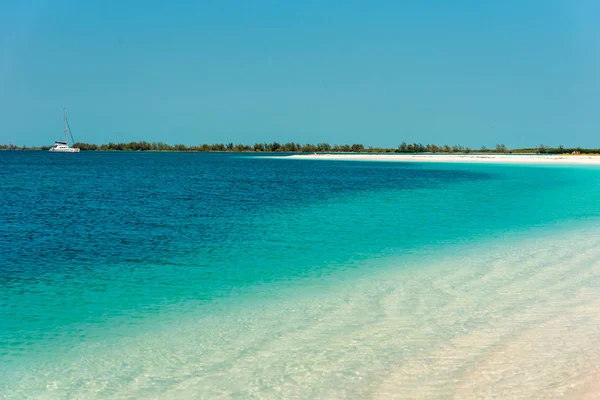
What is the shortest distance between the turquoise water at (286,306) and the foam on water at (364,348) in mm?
28

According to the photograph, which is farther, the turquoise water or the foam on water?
the turquoise water

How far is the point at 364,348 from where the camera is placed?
6.20 m

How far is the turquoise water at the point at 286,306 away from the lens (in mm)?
5461

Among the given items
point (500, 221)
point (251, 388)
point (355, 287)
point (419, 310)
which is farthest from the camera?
point (500, 221)

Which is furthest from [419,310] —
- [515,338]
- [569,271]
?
[569,271]

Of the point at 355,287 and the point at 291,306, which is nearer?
the point at 291,306

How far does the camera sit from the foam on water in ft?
17.1

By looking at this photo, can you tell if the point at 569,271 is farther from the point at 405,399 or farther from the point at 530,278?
the point at 405,399

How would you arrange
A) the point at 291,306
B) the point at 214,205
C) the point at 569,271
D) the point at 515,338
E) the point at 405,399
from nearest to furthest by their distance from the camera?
the point at 405,399 → the point at 515,338 → the point at 291,306 → the point at 569,271 → the point at 214,205

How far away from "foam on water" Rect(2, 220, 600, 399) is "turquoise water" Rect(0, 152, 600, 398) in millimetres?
28

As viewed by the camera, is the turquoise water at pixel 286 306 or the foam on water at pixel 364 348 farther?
the turquoise water at pixel 286 306

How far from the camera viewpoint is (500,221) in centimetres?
1877

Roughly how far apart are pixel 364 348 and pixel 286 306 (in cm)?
229

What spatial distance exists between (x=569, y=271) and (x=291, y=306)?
5.68m
